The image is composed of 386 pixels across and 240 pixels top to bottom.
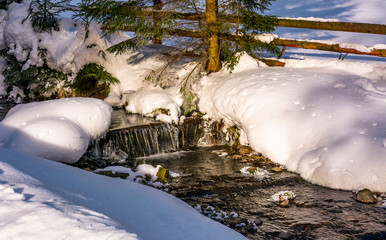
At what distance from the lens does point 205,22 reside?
376 inches

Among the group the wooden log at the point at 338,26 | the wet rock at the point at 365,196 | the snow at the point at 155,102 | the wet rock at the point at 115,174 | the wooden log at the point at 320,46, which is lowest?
the wet rock at the point at 115,174

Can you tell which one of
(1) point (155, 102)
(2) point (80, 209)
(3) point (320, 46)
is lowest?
(1) point (155, 102)

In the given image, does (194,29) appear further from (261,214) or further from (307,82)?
(261,214)

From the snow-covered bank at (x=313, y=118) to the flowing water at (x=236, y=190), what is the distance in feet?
1.15

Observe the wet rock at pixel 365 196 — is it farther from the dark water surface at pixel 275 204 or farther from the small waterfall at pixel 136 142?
the small waterfall at pixel 136 142

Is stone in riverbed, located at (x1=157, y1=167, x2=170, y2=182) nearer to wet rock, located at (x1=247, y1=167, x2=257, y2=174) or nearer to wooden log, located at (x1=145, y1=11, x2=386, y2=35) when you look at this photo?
wet rock, located at (x1=247, y1=167, x2=257, y2=174)

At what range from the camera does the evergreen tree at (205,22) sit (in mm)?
9242

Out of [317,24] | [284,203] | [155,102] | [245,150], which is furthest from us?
[317,24]

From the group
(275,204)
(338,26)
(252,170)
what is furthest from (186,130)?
(338,26)

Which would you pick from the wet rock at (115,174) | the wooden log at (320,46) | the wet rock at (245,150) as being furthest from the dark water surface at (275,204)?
the wooden log at (320,46)

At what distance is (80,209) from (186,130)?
6.41 metres

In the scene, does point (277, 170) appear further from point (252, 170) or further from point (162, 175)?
point (162, 175)

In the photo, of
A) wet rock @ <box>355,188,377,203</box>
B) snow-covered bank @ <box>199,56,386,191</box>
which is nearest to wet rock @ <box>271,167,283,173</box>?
snow-covered bank @ <box>199,56,386,191</box>

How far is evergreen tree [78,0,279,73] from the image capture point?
9.24 m
